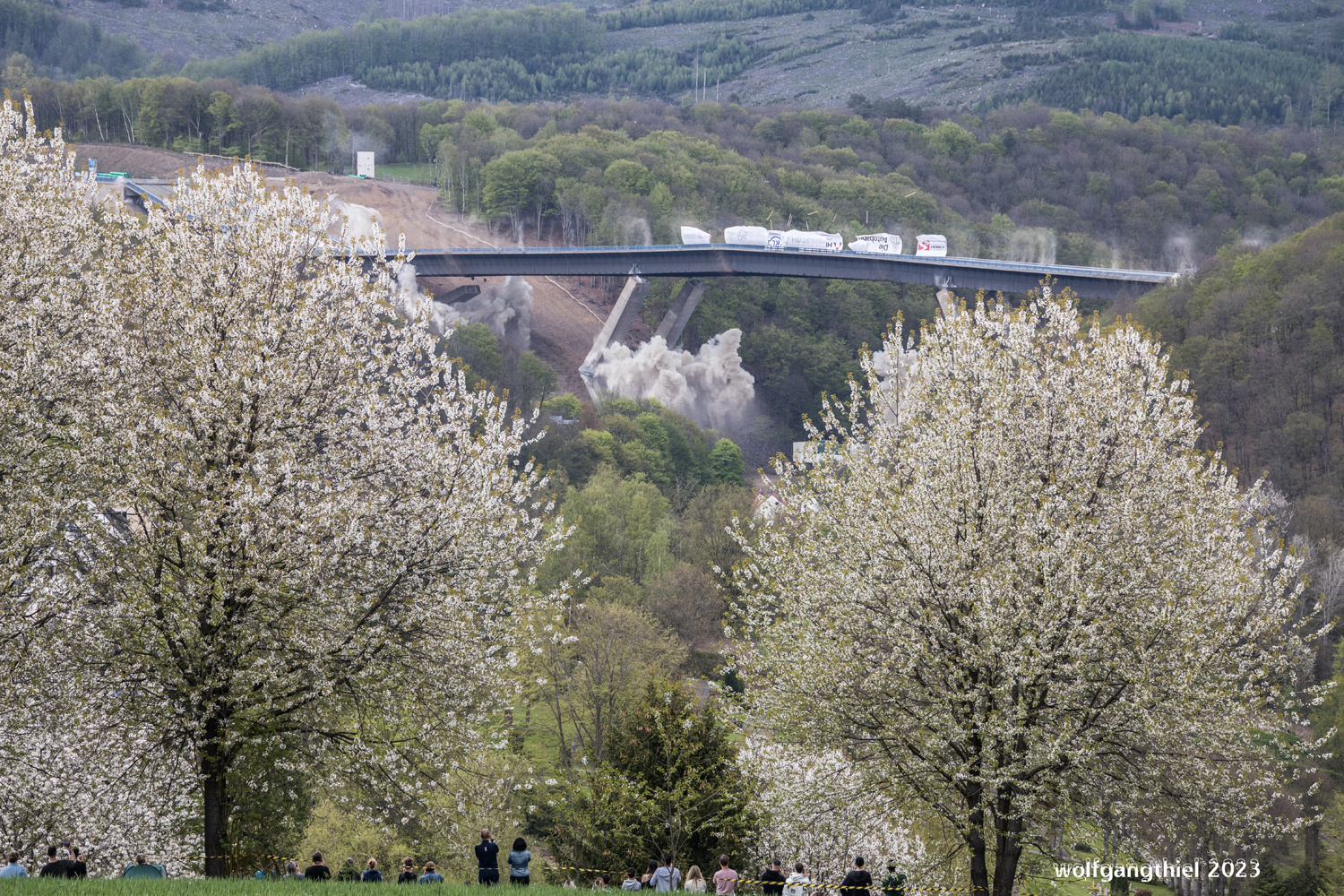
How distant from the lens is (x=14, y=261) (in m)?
22.4

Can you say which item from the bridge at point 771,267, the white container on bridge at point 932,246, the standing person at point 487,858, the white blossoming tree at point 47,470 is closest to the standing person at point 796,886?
the standing person at point 487,858

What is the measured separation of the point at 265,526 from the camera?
2002cm

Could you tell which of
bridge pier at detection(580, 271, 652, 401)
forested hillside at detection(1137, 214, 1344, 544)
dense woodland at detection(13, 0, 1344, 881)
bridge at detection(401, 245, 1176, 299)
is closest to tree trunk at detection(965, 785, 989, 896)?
dense woodland at detection(13, 0, 1344, 881)

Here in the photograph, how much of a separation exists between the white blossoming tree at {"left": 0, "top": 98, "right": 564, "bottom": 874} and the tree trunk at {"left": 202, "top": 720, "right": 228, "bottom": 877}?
4cm

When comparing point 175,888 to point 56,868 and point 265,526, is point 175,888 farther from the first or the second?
point 265,526

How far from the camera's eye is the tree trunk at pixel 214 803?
2155 centimetres

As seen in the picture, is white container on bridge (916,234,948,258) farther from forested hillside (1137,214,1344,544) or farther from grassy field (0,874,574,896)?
grassy field (0,874,574,896)

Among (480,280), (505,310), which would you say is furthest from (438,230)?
(505,310)

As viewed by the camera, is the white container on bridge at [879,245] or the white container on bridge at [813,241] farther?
the white container on bridge at [879,245]

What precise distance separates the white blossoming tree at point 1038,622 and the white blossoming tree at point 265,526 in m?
5.94

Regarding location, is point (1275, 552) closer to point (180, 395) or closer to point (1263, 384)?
point (180, 395)

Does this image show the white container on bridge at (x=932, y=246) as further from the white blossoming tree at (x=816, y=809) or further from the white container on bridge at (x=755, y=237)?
the white blossoming tree at (x=816, y=809)

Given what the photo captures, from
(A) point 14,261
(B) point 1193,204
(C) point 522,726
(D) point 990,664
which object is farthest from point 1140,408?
(B) point 1193,204

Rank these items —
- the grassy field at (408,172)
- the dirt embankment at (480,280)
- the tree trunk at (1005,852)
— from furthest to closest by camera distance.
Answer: the grassy field at (408,172), the dirt embankment at (480,280), the tree trunk at (1005,852)
